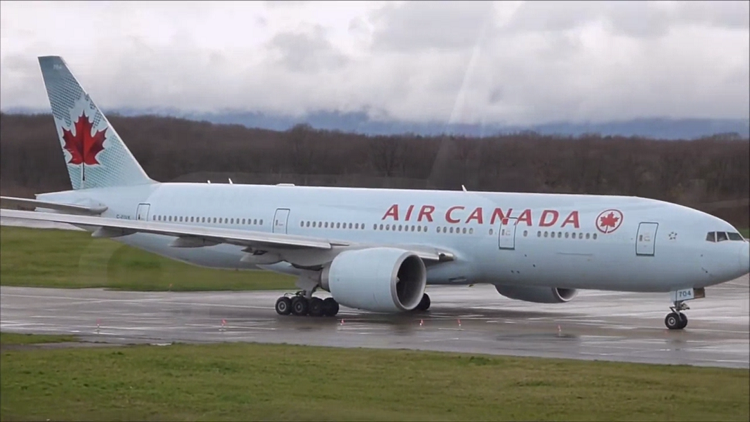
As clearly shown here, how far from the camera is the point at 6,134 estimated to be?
2105cm

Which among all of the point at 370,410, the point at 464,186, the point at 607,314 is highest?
the point at 464,186

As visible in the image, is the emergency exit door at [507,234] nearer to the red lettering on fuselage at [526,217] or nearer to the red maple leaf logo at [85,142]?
the red lettering on fuselage at [526,217]

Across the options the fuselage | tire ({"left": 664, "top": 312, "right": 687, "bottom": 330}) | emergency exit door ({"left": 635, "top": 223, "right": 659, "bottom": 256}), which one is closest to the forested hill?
the fuselage

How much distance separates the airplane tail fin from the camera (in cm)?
2847

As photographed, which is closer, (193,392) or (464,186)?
(193,392)

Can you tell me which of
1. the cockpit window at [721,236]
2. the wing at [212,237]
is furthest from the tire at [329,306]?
the cockpit window at [721,236]

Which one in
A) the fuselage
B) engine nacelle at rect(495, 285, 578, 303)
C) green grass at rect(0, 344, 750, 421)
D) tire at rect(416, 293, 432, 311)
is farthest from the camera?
tire at rect(416, 293, 432, 311)

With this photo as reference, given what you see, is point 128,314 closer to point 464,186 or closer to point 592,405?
point 464,186

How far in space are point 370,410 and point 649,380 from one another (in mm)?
→ 3864

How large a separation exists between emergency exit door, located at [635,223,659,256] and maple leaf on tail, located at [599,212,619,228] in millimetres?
519

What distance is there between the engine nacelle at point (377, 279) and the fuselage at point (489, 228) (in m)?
1.04

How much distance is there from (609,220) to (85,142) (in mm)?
13207

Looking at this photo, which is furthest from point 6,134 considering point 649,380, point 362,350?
point 649,380

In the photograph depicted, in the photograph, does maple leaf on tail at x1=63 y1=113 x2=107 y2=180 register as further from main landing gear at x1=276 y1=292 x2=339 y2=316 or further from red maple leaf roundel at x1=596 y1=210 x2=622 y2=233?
red maple leaf roundel at x1=596 y1=210 x2=622 y2=233
